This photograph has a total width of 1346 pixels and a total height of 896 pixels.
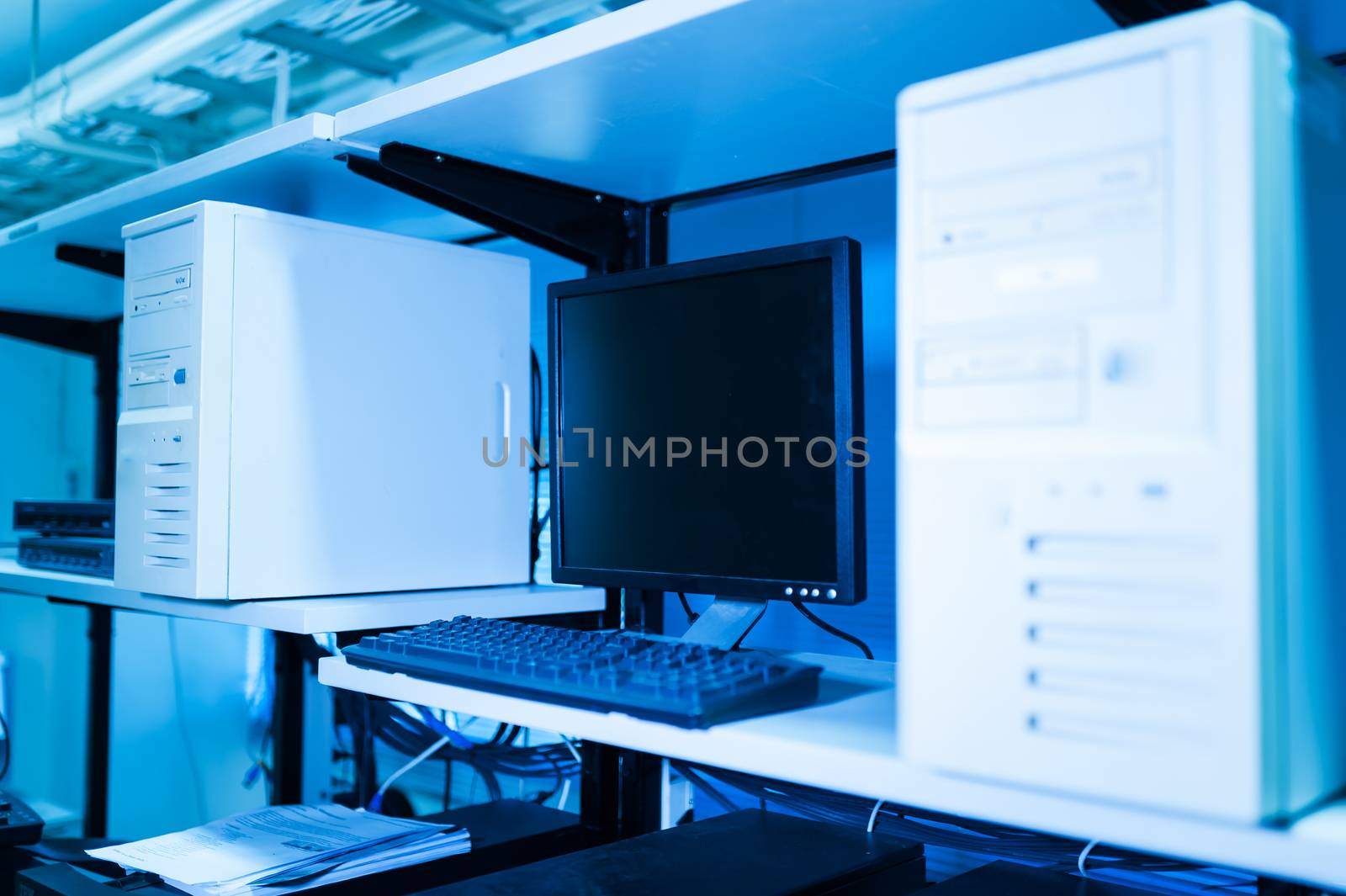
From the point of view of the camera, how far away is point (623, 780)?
129cm

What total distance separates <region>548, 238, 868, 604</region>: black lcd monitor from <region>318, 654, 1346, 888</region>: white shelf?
14 cm

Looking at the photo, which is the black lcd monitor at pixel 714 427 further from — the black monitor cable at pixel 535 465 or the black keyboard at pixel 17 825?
the black keyboard at pixel 17 825

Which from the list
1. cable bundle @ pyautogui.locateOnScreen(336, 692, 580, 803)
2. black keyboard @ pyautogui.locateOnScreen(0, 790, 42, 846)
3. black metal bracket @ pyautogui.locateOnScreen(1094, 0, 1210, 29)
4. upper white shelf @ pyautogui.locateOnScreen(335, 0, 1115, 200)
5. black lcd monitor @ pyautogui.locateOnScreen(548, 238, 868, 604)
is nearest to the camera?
black metal bracket @ pyautogui.locateOnScreen(1094, 0, 1210, 29)

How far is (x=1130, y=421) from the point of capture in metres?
0.50

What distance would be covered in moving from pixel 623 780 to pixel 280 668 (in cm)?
91

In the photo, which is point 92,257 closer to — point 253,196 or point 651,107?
point 253,196

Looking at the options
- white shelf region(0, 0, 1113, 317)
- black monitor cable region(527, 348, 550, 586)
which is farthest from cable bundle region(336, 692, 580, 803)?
white shelf region(0, 0, 1113, 317)

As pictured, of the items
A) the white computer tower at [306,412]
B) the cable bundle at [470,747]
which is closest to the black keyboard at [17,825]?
the white computer tower at [306,412]

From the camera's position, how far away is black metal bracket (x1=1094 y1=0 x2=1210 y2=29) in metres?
0.65

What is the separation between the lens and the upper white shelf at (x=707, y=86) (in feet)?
2.50

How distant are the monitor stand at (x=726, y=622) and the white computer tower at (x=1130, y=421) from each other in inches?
16.4

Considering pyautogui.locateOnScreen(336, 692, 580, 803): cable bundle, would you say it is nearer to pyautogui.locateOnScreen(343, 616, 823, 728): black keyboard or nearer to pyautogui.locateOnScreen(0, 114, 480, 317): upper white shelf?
pyautogui.locateOnScreen(343, 616, 823, 728): black keyboard

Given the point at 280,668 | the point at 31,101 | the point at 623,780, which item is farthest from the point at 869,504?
the point at 31,101

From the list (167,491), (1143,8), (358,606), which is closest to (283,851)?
(358,606)
